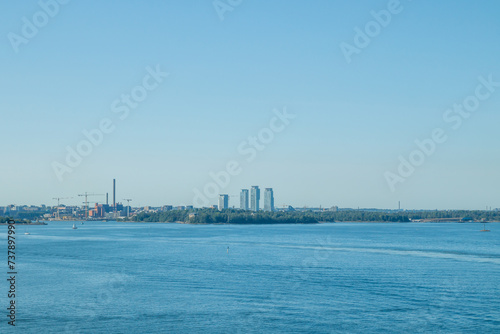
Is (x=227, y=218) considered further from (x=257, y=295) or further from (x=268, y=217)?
(x=257, y=295)

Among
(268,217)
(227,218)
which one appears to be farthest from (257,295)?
(268,217)

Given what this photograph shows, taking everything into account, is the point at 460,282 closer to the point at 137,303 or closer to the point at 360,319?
the point at 360,319

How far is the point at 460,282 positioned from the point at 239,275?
1243 cm

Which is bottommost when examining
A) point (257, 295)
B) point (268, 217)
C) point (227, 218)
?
point (257, 295)

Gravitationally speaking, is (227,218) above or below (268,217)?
below

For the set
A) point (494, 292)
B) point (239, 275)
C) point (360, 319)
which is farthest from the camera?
point (239, 275)

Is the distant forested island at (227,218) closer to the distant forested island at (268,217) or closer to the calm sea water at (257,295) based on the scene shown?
the distant forested island at (268,217)

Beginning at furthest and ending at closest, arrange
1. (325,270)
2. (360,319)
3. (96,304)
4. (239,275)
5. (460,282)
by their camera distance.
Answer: (325,270) → (239,275) → (460,282) → (96,304) → (360,319)

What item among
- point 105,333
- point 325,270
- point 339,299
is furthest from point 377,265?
point 105,333

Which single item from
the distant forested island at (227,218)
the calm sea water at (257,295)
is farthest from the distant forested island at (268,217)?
the calm sea water at (257,295)

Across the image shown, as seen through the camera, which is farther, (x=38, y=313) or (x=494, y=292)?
(x=494, y=292)

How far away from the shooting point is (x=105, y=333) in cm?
1866

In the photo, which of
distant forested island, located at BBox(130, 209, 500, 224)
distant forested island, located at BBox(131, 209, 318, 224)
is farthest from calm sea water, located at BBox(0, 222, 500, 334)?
distant forested island, located at BBox(130, 209, 500, 224)

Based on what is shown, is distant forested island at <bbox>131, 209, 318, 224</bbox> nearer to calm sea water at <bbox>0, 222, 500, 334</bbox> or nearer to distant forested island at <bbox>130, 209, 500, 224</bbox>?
distant forested island at <bbox>130, 209, 500, 224</bbox>
